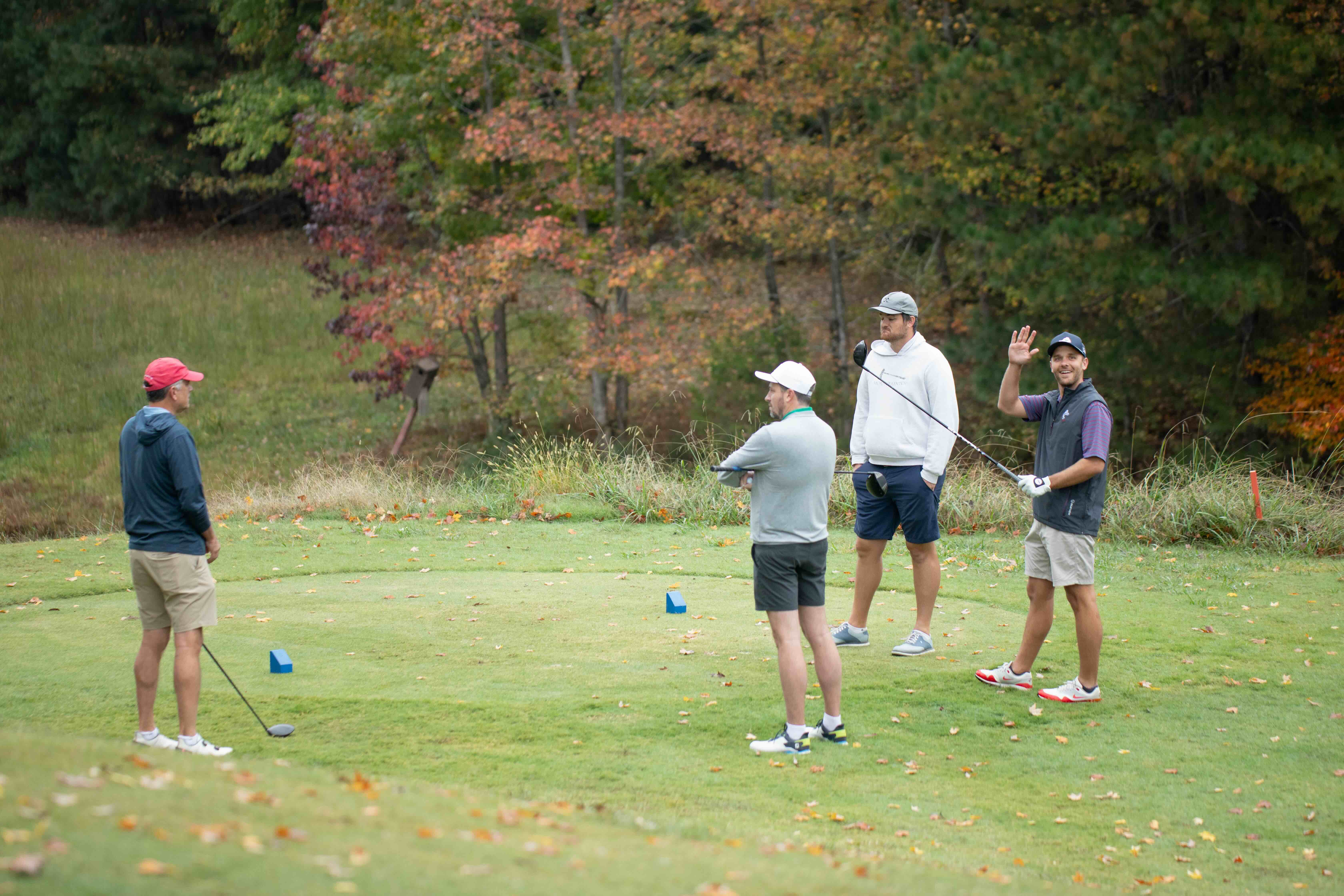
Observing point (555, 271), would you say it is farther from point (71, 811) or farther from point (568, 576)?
point (71, 811)

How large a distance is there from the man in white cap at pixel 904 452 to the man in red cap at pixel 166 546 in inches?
141

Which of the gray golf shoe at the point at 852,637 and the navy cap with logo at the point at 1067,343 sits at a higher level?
the navy cap with logo at the point at 1067,343

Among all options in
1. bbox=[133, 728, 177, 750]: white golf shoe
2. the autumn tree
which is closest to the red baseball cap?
bbox=[133, 728, 177, 750]: white golf shoe

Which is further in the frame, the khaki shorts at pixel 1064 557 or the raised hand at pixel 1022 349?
the raised hand at pixel 1022 349

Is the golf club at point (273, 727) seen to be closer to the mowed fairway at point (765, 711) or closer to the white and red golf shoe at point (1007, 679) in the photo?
the mowed fairway at point (765, 711)

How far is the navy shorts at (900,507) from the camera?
268 inches

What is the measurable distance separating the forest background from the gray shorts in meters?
8.76

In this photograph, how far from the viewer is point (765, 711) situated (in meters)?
6.01

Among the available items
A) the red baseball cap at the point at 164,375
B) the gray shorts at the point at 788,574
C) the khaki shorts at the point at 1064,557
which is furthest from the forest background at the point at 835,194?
the red baseball cap at the point at 164,375

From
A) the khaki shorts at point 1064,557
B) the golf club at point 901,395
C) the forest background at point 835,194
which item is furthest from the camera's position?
the forest background at point 835,194

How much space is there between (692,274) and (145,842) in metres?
16.3

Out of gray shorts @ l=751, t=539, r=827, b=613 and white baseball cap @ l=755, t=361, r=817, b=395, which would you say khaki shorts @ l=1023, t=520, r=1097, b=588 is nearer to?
gray shorts @ l=751, t=539, r=827, b=613

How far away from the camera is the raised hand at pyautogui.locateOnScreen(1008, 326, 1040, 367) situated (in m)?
6.18

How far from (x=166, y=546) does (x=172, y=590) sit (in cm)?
20
